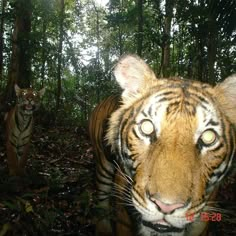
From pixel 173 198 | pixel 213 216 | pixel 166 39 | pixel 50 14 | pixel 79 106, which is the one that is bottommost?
pixel 213 216

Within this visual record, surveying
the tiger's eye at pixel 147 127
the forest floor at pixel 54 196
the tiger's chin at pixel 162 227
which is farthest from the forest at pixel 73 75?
the tiger's chin at pixel 162 227

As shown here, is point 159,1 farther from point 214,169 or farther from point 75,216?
point 214,169

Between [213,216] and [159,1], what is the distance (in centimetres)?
1034

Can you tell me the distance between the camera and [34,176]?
5141 mm

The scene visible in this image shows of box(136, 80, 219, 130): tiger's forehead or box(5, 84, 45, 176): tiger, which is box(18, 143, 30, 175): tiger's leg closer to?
box(5, 84, 45, 176): tiger

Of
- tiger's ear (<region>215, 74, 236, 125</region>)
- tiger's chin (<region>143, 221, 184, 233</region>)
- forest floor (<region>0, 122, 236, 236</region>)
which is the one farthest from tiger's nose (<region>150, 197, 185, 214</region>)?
forest floor (<region>0, 122, 236, 236</region>)

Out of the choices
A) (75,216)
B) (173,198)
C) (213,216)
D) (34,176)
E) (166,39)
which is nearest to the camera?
(173,198)

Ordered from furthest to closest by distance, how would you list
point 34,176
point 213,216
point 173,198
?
point 34,176 → point 213,216 → point 173,198

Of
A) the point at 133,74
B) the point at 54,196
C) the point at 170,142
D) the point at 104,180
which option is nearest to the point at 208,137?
the point at 170,142

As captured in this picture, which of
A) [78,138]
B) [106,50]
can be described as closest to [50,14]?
[78,138]

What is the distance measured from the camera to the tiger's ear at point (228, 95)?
2488 mm

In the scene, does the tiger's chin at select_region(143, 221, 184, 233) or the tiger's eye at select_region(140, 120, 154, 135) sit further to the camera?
the tiger's eye at select_region(140, 120, 154, 135)

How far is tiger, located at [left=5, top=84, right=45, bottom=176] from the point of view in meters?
6.62

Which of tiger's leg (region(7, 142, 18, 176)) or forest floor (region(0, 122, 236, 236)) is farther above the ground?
tiger's leg (region(7, 142, 18, 176))
